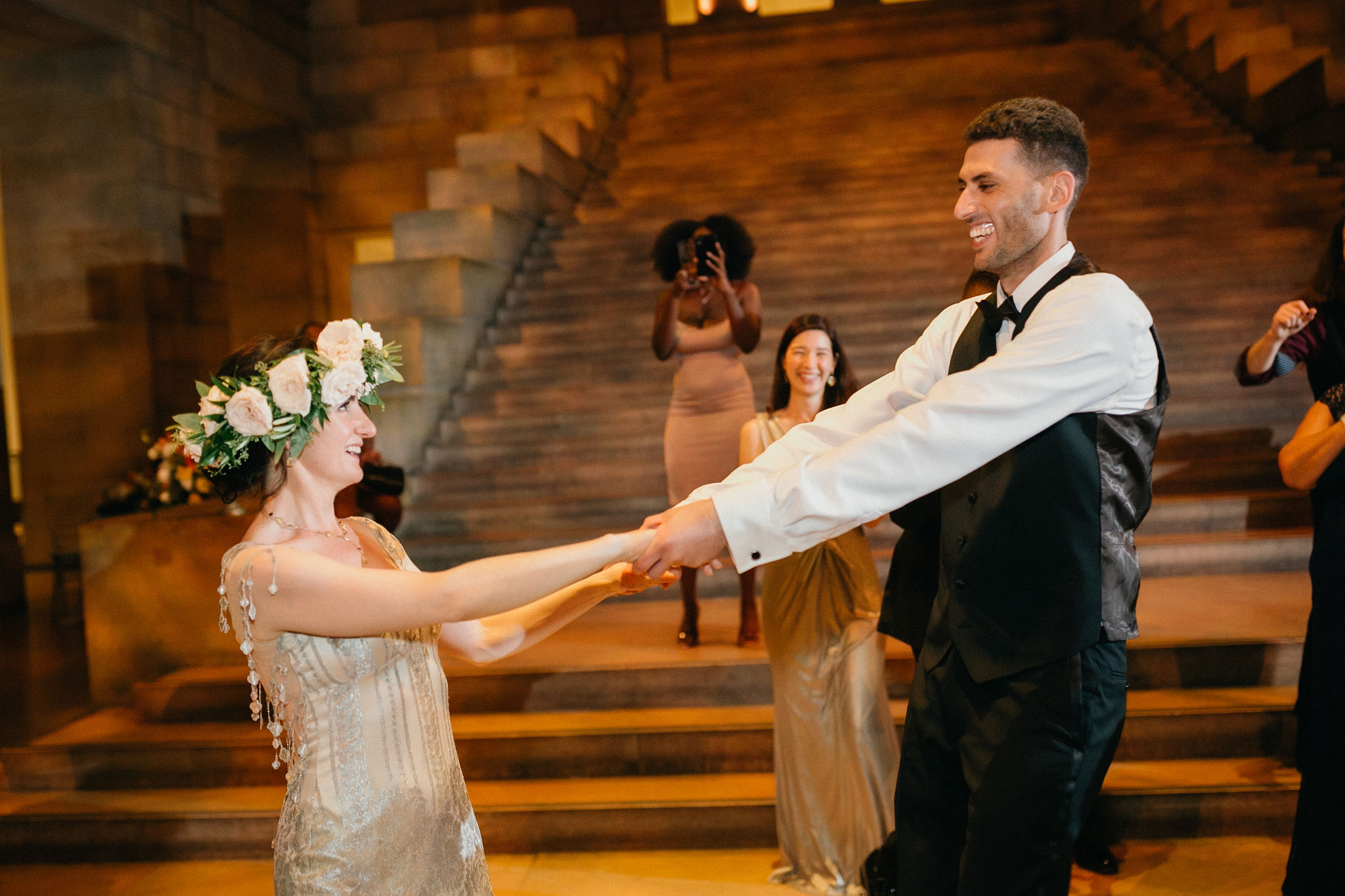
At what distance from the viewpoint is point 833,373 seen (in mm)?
3869

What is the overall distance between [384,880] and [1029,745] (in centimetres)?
132

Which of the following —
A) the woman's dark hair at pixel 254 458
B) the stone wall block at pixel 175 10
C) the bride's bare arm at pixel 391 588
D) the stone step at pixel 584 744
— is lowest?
the stone step at pixel 584 744

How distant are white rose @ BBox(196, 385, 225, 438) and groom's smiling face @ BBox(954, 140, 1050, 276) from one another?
1547 millimetres

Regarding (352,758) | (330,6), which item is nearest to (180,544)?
(352,758)

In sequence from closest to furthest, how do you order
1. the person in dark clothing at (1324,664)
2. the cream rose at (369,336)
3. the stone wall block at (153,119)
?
1. the cream rose at (369,336)
2. the person in dark clothing at (1324,664)
3. the stone wall block at (153,119)

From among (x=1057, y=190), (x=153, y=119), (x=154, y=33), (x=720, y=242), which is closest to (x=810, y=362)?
(x=720, y=242)

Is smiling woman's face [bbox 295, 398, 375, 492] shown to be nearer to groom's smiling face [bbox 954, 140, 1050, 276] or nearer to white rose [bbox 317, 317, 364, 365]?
white rose [bbox 317, 317, 364, 365]

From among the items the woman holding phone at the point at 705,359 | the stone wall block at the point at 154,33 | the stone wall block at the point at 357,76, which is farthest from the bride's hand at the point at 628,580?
the stone wall block at the point at 357,76

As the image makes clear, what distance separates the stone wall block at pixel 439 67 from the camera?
12.5 meters

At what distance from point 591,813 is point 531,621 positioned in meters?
1.80

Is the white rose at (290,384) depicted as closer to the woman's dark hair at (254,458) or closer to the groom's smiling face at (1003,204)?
the woman's dark hair at (254,458)

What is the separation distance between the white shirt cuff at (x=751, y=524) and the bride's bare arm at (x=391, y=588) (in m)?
0.23

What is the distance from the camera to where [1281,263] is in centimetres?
753

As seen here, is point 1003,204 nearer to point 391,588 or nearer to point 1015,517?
point 1015,517
